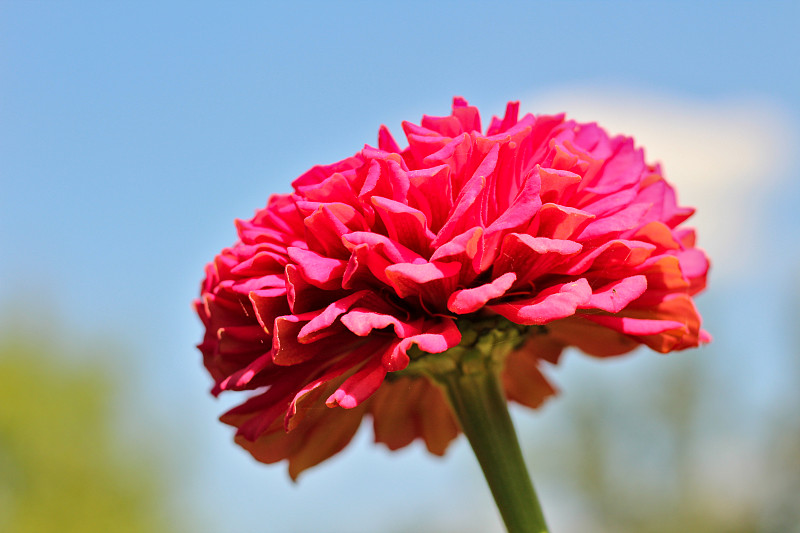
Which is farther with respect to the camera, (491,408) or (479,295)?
(491,408)

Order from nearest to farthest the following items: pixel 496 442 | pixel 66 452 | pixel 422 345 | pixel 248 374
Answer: pixel 422 345, pixel 248 374, pixel 496 442, pixel 66 452

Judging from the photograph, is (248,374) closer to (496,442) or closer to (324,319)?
(324,319)

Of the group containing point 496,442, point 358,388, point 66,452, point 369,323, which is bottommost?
point 66,452

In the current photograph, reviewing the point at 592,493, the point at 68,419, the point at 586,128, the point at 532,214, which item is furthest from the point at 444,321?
the point at 592,493

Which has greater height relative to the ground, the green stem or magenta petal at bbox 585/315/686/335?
magenta petal at bbox 585/315/686/335

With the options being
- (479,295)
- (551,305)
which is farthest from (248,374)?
(551,305)

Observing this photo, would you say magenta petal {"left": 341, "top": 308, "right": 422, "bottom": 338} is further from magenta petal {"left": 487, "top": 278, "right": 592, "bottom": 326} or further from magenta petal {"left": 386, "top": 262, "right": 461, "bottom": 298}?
magenta petal {"left": 487, "top": 278, "right": 592, "bottom": 326}

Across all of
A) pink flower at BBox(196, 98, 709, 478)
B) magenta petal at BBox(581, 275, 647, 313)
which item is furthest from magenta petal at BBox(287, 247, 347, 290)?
magenta petal at BBox(581, 275, 647, 313)

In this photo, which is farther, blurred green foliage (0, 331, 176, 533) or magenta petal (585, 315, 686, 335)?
blurred green foliage (0, 331, 176, 533)
